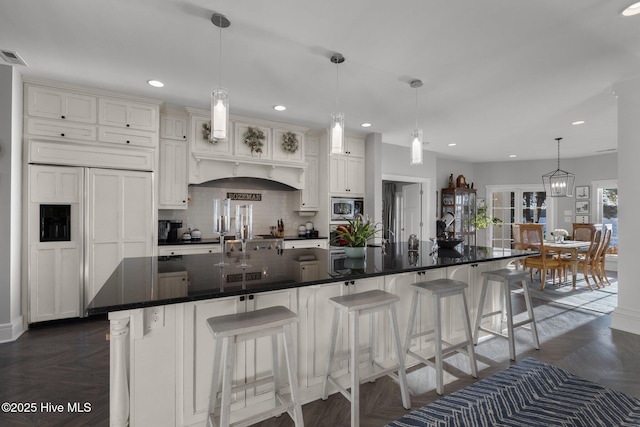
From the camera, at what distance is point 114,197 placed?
3568 millimetres

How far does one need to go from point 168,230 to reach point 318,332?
9.81 ft

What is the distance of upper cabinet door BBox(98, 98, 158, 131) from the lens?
3.54 meters

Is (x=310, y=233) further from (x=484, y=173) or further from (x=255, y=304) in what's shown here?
(x=484, y=173)

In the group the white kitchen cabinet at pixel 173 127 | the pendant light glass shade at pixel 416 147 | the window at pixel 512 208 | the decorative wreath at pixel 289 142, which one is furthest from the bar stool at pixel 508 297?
the window at pixel 512 208

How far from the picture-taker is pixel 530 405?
2076 mm

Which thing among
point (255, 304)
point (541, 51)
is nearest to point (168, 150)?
point (255, 304)

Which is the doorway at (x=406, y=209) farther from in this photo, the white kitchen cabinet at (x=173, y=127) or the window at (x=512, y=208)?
the white kitchen cabinet at (x=173, y=127)

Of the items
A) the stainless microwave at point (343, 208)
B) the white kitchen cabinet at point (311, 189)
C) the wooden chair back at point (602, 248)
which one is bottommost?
the wooden chair back at point (602, 248)

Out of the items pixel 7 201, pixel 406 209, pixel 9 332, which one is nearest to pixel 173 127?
pixel 7 201

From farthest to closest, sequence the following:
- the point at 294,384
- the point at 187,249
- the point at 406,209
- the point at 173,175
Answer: the point at 406,209, the point at 173,175, the point at 187,249, the point at 294,384

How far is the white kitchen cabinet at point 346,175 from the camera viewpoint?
16.8ft

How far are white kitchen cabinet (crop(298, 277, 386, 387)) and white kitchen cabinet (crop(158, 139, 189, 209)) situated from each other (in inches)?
110

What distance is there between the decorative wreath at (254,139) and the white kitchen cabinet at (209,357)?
3007 mm

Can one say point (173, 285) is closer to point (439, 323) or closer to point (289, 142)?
point (439, 323)
